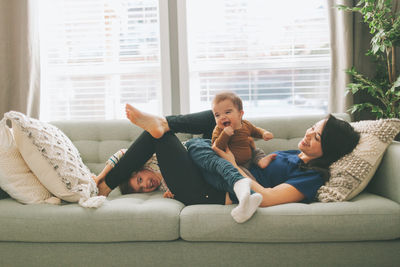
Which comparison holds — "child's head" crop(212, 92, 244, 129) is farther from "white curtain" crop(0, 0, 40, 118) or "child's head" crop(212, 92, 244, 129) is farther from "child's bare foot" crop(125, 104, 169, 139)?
"white curtain" crop(0, 0, 40, 118)

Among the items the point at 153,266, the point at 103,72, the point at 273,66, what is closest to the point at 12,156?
the point at 153,266

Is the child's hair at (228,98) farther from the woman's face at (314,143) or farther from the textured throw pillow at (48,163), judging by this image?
the textured throw pillow at (48,163)

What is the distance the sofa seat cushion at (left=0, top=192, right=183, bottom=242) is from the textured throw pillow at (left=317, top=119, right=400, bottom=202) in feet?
2.52

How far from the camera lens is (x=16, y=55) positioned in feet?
8.79

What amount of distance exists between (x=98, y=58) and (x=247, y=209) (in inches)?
83.4

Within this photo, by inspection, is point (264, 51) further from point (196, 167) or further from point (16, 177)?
point (16, 177)

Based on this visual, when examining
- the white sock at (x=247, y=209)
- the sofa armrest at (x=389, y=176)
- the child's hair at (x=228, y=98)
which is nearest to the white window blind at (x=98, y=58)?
the child's hair at (x=228, y=98)

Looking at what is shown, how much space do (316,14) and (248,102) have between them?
0.91 meters

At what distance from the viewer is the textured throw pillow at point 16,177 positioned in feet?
5.30

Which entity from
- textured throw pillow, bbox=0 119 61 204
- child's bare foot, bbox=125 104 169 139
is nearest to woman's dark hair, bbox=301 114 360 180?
child's bare foot, bbox=125 104 169 139

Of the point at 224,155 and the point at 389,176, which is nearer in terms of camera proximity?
the point at 389,176

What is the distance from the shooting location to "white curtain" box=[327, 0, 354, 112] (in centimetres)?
248

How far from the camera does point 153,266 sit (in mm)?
1520

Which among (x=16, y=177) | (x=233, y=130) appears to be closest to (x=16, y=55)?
(x=16, y=177)
